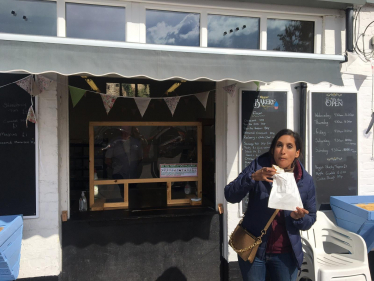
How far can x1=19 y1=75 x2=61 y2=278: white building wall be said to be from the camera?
329 cm

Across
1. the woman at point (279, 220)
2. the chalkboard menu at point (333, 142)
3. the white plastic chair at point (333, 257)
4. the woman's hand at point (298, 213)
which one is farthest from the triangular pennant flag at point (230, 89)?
the white plastic chair at point (333, 257)

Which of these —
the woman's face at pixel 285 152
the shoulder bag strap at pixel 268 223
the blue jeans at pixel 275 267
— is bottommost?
the blue jeans at pixel 275 267

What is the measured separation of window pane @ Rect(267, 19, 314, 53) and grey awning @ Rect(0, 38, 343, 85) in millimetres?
993

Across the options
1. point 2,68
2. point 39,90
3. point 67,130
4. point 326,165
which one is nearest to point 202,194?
point 326,165

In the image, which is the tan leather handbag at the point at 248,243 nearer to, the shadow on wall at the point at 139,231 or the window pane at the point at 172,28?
the shadow on wall at the point at 139,231

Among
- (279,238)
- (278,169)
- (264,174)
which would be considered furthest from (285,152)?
(279,238)

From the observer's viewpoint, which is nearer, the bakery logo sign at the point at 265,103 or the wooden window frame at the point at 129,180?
the bakery logo sign at the point at 265,103

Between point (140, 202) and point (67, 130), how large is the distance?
1.37 m

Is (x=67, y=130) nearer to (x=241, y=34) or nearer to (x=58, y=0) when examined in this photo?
(x=58, y=0)

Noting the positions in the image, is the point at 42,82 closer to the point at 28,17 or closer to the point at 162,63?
the point at 28,17

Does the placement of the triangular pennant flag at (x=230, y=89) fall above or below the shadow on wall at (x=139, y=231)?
above

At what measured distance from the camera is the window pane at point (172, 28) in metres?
3.49

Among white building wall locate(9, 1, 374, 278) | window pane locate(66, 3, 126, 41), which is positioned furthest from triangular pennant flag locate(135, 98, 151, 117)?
white building wall locate(9, 1, 374, 278)

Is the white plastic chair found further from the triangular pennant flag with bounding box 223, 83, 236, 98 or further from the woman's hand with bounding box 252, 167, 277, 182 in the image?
the triangular pennant flag with bounding box 223, 83, 236, 98
